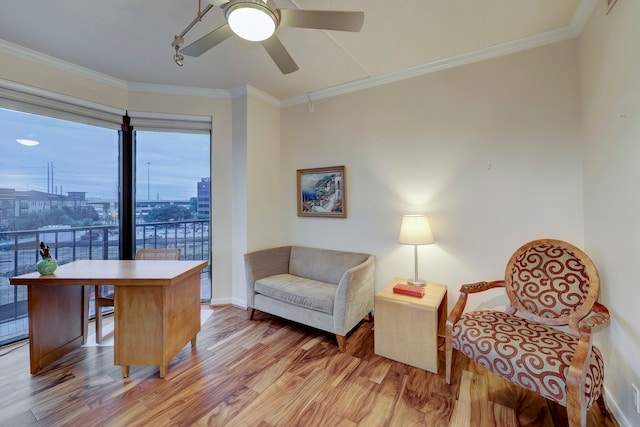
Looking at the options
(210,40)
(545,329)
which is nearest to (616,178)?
(545,329)

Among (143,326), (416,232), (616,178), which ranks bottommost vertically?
(143,326)

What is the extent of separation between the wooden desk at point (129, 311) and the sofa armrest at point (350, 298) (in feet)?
4.06

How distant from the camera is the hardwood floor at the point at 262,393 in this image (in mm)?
1579

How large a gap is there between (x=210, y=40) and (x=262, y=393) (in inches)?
90.6

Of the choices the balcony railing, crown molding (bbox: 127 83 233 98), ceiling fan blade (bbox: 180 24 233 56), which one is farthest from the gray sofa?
crown molding (bbox: 127 83 233 98)

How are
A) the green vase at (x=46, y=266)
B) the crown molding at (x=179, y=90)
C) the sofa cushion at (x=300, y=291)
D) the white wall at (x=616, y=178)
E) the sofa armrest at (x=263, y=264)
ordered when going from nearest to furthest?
the white wall at (x=616, y=178), the green vase at (x=46, y=266), the sofa cushion at (x=300, y=291), the sofa armrest at (x=263, y=264), the crown molding at (x=179, y=90)

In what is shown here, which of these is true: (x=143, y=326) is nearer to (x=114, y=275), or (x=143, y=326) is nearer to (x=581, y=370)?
(x=114, y=275)

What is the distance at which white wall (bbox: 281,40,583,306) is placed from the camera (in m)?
2.07

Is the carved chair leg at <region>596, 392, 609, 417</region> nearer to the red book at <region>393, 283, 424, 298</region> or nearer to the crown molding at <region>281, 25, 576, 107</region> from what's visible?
the red book at <region>393, 283, 424, 298</region>

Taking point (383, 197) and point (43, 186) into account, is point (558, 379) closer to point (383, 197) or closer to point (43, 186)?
point (383, 197)

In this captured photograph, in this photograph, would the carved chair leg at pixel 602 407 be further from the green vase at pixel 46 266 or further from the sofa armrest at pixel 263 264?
the green vase at pixel 46 266

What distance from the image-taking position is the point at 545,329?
1.73 meters

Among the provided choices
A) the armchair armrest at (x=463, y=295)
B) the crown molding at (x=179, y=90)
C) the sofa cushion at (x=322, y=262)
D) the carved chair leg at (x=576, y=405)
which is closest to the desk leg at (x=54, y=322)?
the sofa cushion at (x=322, y=262)

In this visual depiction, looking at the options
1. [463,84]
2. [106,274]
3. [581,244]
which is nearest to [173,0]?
[106,274]
